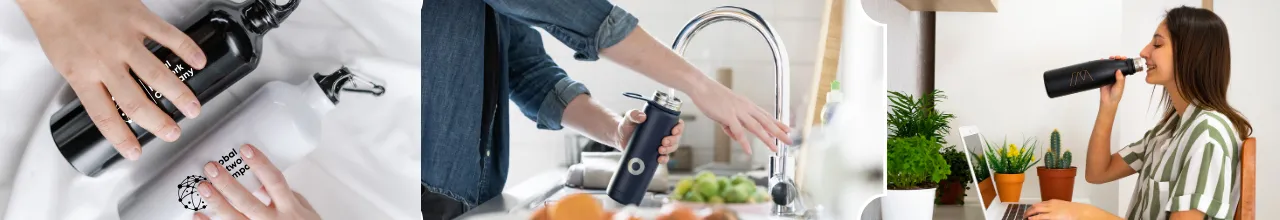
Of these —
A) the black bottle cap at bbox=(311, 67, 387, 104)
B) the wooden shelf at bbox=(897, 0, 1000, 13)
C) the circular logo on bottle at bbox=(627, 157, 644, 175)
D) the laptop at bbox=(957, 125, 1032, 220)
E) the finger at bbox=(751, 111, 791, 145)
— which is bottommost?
the laptop at bbox=(957, 125, 1032, 220)

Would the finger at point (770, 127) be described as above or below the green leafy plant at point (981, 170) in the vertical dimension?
above

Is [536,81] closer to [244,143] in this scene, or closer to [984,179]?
[244,143]

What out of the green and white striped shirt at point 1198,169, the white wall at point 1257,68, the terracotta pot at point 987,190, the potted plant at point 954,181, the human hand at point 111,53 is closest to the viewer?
the human hand at point 111,53

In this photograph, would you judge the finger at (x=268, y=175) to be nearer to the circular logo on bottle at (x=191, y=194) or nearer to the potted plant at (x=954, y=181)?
the circular logo on bottle at (x=191, y=194)

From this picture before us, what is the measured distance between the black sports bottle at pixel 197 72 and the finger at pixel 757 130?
0.48 meters

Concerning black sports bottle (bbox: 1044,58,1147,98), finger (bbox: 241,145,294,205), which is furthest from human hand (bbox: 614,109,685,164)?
black sports bottle (bbox: 1044,58,1147,98)

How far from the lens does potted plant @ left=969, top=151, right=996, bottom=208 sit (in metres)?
2.21

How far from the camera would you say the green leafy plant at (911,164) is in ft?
5.68

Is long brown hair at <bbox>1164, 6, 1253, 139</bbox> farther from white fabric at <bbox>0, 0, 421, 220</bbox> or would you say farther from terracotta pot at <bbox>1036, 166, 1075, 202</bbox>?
white fabric at <bbox>0, 0, 421, 220</bbox>

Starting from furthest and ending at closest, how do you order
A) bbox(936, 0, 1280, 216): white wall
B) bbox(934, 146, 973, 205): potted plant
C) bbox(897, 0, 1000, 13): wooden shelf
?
bbox(936, 0, 1280, 216): white wall → bbox(934, 146, 973, 205): potted plant → bbox(897, 0, 1000, 13): wooden shelf

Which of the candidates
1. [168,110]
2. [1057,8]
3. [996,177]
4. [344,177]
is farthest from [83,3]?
[1057,8]

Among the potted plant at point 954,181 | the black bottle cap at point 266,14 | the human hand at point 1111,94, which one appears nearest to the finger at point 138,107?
the black bottle cap at point 266,14

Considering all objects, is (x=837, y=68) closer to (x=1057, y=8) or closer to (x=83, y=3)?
(x=83, y=3)

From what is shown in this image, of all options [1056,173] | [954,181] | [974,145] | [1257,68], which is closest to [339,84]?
[974,145]
